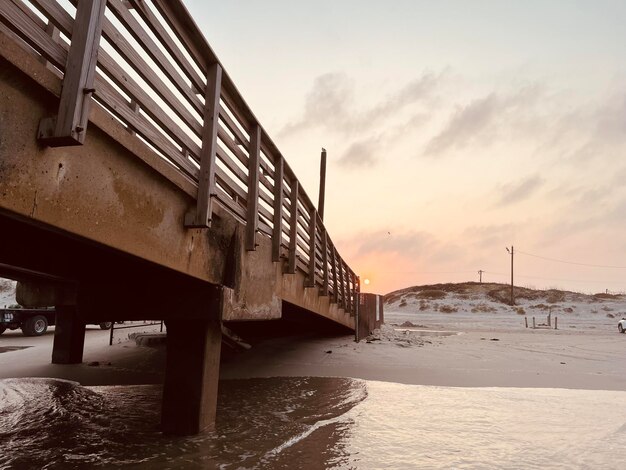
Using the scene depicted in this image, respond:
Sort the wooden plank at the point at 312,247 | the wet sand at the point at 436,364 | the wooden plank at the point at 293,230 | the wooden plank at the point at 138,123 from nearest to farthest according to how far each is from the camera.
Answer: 1. the wooden plank at the point at 138,123
2. the wooden plank at the point at 293,230
3. the wet sand at the point at 436,364
4. the wooden plank at the point at 312,247

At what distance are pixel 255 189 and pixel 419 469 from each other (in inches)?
145

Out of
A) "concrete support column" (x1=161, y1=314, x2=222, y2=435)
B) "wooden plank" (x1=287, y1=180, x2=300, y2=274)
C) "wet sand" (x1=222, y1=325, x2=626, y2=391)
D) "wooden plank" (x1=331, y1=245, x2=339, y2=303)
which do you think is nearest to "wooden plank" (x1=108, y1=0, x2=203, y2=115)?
"concrete support column" (x1=161, y1=314, x2=222, y2=435)

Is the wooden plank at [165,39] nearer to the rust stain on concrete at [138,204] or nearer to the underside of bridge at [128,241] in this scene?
the underside of bridge at [128,241]

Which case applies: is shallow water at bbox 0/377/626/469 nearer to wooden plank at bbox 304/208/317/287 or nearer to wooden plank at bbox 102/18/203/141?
wooden plank at bbox 304/208/317/287

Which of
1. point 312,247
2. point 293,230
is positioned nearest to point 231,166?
point 293,230

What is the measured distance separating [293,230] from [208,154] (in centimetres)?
335

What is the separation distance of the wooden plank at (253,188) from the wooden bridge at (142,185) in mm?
18

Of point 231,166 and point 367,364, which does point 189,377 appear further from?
point 367,364

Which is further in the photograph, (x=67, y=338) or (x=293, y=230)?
(x=67, y=338)

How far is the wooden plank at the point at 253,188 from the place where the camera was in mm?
5719

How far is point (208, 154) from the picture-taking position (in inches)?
176

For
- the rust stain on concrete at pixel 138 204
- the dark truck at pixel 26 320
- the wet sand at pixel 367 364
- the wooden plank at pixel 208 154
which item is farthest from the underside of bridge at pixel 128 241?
the dark truck at pixel 26 320

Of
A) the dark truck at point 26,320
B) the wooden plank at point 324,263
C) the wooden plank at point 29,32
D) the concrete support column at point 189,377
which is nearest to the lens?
the wooden plank at point 29,32

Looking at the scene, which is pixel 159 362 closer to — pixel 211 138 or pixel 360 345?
pixel 360 345
